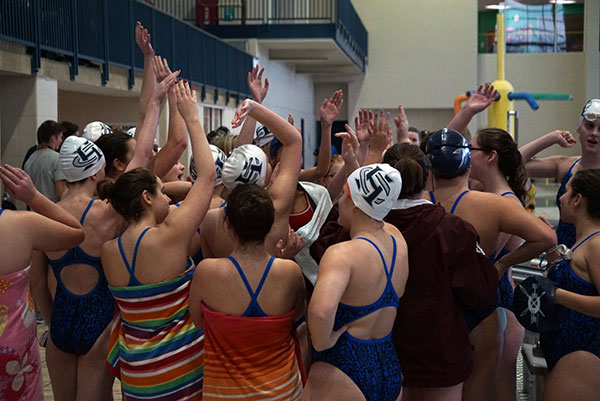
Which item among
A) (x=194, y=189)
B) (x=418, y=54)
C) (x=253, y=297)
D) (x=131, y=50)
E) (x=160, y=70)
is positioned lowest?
A: (x=253, y=297)

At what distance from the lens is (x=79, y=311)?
3.63 metres

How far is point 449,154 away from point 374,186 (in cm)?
88

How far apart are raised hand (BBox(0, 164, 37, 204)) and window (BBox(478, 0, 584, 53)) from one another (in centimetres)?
3054

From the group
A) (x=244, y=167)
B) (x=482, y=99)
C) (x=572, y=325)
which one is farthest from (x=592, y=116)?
(x=244, y=167)

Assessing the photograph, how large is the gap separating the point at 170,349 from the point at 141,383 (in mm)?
205

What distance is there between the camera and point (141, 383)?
129 inches

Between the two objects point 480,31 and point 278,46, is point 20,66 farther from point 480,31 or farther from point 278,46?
point 480,31

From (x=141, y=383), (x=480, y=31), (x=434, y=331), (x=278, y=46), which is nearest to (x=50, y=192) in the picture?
(x=141, y=383)

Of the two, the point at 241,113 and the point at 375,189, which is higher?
the point at 241,113

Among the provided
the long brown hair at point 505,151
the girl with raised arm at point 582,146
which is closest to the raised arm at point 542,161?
the girl with raised arm at point 582,146

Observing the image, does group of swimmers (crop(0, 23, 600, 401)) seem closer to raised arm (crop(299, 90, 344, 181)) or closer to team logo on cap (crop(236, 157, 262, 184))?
team logo on cap (crop(236, 157, 262, 184))

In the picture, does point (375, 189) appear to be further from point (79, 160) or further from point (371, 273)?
point (79, 160)

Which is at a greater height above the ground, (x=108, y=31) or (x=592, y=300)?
(x=108, y=31)

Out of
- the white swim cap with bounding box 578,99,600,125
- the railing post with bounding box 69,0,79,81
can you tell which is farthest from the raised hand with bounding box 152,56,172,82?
the railing post with bounding box 69,0,79,81
